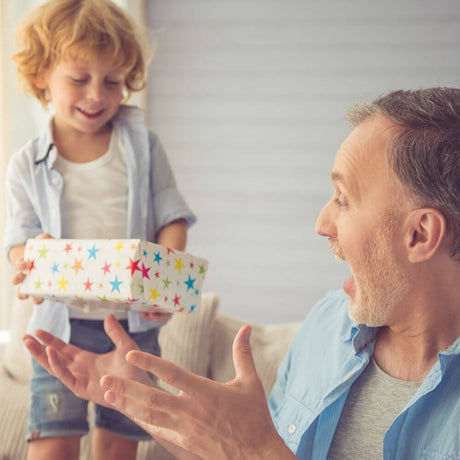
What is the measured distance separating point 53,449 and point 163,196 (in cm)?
66

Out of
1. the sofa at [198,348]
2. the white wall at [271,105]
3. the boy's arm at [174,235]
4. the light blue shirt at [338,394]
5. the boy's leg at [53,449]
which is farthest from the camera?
the white wall at [271,105]

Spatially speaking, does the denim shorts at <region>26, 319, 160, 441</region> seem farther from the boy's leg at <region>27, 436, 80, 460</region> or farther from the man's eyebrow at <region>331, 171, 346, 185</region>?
the man's eyebrow at <region>331, 171, 346, 185</region>

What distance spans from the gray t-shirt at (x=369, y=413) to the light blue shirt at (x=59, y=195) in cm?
59

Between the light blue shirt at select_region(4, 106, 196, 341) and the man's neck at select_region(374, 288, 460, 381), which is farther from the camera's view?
the light blue shirt at select_region(4, 106, 196, 341)

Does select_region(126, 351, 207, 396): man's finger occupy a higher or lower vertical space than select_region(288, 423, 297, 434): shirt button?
higher

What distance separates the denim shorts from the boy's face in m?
0.49

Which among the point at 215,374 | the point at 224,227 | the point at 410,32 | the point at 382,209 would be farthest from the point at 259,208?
the point at 382,209

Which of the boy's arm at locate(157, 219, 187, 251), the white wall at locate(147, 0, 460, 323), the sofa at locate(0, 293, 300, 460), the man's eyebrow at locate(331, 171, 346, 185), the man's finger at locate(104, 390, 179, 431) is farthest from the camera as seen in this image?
the white wall at locate(147, 0, 460, 323)

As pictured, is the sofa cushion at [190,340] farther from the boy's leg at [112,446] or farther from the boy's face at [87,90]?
the boy's face at [87,90]

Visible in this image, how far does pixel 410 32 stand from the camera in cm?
342

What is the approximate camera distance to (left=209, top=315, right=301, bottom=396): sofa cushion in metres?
2.19

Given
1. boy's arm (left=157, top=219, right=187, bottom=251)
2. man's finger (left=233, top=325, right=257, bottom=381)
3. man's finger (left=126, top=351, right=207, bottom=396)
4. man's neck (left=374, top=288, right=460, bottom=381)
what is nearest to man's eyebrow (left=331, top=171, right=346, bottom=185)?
man's neck (left=374, top=288, right=460, bottom=381)

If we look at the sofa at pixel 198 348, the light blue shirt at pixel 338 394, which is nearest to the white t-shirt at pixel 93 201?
the light blue shirt at pixel 338 394

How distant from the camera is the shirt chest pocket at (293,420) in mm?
1322
